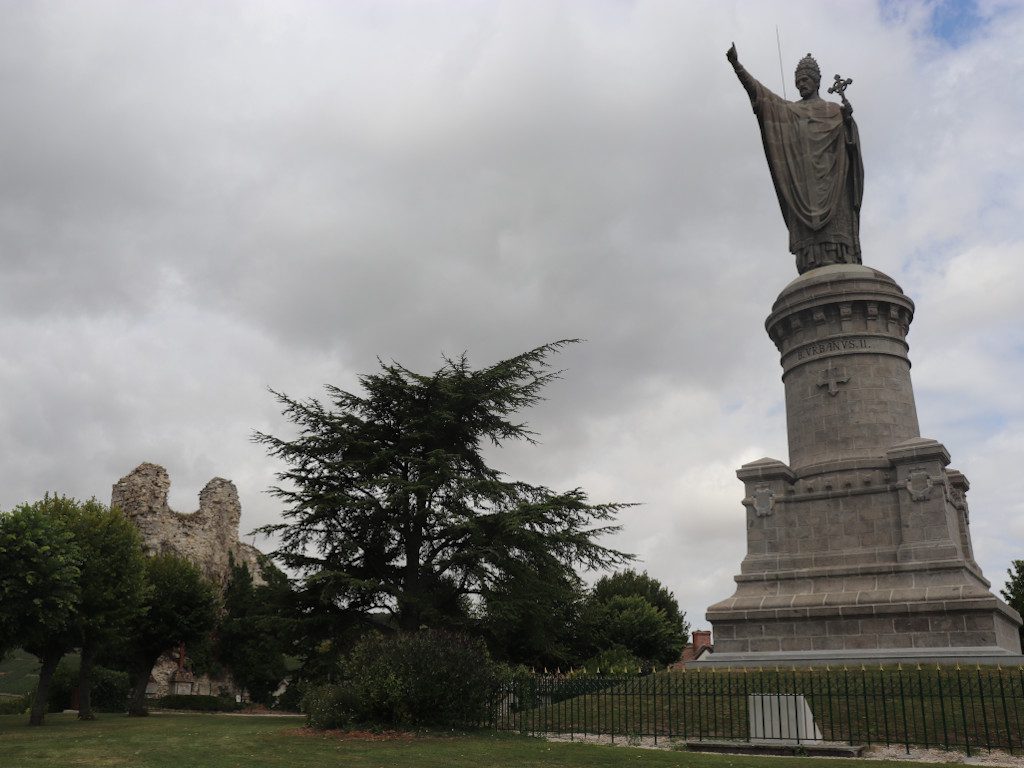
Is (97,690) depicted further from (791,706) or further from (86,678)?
(791,706)

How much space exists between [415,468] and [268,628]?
17.8ft

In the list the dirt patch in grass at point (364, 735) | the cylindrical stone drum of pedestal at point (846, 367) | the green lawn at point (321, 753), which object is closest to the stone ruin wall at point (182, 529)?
the green lawn at point (321, 753)

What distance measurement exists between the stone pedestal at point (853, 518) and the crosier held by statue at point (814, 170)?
63.9 inches

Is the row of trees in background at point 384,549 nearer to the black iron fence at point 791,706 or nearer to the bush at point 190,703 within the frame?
the black iron fence at point 791,706

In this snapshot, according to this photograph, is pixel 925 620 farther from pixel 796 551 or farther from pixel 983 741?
pixel 983 741

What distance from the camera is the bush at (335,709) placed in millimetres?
17625

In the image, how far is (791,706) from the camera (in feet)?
48.0

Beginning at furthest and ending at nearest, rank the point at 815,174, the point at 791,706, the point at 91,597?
the point at 815,174
the point at 91,597
the point at 791,706

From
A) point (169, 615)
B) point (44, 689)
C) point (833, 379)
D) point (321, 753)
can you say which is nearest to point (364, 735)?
point (321, 753)

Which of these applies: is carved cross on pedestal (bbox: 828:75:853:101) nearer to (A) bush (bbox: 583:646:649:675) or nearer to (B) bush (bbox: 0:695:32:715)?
(A) bush (bbox: 583:646:649:675)

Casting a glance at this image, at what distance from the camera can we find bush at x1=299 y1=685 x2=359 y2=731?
17.6 metres

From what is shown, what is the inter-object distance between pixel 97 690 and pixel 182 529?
7.91 meters

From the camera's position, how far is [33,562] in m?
20.2

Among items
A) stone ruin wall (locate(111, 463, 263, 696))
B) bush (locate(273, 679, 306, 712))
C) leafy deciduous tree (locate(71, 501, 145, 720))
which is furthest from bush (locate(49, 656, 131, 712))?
leafy deciduous tree (locate(71, 501, 145, 720))
